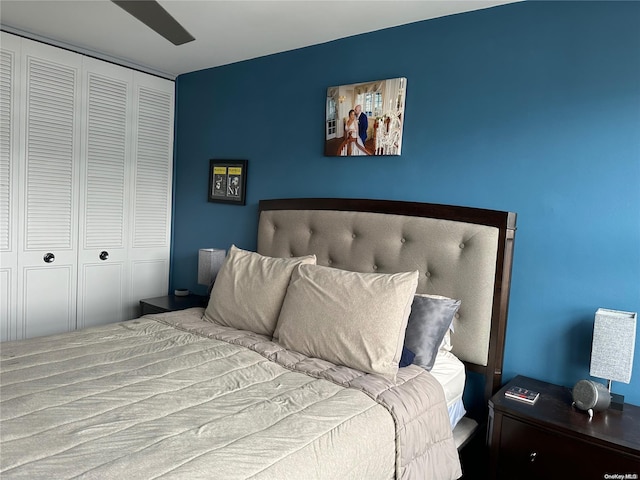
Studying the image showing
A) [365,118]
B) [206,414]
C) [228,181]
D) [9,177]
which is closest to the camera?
[206,414]

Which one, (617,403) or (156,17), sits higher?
(156,17)

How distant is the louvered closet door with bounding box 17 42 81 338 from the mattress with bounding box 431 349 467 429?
103 inches

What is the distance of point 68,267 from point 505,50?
3.06 metres

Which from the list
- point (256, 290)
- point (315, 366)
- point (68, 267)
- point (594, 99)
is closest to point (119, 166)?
point (68, 267)

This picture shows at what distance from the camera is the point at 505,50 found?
7.23ft

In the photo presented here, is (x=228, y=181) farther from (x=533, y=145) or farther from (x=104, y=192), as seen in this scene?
(x=533, y=145)

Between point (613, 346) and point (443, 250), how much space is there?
0.79m

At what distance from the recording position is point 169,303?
3311mm

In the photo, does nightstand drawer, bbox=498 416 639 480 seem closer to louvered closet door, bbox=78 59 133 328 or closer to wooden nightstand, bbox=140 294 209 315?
wooden nightstand, bbox=140 294 209 315

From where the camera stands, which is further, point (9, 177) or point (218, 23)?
point (9, 177)

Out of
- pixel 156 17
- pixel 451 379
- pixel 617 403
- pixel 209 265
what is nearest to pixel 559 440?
pixel 617 403

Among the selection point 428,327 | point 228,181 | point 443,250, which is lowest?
point 428,327

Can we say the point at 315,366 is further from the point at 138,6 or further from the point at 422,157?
Result: the point at 138,6

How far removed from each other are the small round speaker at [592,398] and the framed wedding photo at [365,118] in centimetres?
142
